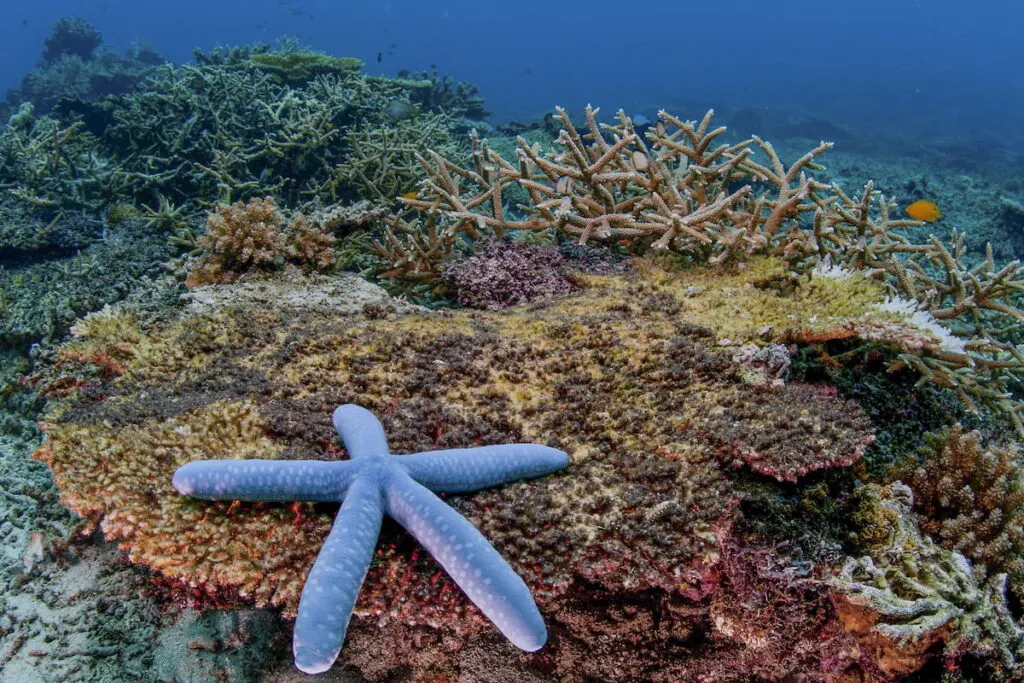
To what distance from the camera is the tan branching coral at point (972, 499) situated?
9.34 ft

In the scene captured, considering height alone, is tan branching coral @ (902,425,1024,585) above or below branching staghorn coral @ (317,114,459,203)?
below

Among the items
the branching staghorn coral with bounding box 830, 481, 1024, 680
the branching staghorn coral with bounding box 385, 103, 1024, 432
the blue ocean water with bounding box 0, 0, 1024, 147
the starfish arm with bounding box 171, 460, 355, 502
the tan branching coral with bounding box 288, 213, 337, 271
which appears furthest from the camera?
the blue ocean water with bounding box 0, 0, 1024, 147

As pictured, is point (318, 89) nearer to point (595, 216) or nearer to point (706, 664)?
point (595, 216)

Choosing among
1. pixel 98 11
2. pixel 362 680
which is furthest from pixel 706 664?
pixel 98 11

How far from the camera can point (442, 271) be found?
5320 mm

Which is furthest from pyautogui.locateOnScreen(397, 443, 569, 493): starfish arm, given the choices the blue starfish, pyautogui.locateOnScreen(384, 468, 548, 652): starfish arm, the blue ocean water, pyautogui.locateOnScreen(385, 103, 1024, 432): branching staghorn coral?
the blue ocean water

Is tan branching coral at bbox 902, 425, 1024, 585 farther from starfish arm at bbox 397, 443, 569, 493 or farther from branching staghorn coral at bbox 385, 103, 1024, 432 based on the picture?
starfish arm at bbox 397, 443, 569, 493

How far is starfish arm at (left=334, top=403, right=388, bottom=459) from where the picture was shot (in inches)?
102

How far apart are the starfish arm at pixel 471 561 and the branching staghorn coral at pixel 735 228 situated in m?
2.93

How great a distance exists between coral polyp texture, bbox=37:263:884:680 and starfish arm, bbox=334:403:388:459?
167 millimetres

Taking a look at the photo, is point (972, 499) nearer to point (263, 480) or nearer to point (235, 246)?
point (263, 480)

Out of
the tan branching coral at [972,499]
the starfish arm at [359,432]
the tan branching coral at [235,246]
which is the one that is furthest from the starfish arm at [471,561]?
the tan branching coral at [235,246]

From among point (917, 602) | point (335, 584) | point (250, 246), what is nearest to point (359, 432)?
point (335, 584)

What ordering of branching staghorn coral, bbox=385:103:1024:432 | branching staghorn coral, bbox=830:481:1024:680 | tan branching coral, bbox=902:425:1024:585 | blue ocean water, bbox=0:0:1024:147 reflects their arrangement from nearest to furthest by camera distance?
branching staghorn coral, bbox=830:481:1024:680 < tan branching coral, bbox=902:425:1024:585 < branching staghorn coral, bbox=385:103:1024:432 < blue ocean water, bbox=0:0:1024:147
